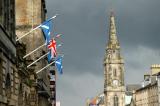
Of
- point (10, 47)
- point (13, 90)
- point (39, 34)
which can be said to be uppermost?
point (39, 34)

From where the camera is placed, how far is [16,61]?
38.2 m

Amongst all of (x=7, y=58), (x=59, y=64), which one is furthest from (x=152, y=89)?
(x=7, y=58)

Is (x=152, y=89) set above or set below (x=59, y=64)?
above

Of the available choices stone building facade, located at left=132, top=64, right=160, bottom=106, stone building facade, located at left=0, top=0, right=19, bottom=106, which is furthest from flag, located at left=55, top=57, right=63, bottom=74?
stone building facade, located at left=132, top=64, right=160, bottom=106

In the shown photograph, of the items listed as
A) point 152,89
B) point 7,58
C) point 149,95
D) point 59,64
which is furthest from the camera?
point 149,95

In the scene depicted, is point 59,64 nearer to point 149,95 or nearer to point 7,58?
point 7,58

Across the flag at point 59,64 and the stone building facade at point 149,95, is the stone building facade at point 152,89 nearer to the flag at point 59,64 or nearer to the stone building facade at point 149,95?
the stone building facade at point 149,95

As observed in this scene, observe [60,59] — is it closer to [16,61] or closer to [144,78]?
[16,61]

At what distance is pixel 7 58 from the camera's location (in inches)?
1332

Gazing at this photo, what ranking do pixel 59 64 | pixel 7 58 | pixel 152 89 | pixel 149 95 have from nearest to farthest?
pixel 7 58 < pixel 59 64 < pixel 152 89 < pixel 149 95

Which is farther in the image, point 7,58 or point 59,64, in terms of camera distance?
point 59,64

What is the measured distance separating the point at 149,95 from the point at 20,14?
11885 cm

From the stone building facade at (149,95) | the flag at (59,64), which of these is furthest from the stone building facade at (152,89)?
the flag at (59,64)

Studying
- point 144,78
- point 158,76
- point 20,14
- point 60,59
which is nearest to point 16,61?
point 60,59
